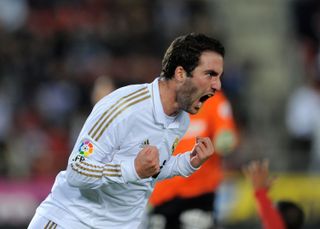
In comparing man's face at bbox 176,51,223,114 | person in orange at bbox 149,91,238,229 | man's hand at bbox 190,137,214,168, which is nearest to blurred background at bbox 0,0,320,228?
person in orange at bbox 149,91,238,229

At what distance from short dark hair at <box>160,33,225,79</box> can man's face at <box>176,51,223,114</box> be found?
1.1 inches

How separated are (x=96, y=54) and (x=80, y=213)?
9.51 m

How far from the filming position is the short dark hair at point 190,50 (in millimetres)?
5027

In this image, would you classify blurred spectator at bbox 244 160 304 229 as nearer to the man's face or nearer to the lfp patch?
the man's face

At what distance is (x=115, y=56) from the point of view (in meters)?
14.6

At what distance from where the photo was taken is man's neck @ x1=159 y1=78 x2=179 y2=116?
517 centimetres

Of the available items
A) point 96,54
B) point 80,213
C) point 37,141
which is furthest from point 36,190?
point 80,213

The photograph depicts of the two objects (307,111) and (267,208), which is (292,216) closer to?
(267,208)

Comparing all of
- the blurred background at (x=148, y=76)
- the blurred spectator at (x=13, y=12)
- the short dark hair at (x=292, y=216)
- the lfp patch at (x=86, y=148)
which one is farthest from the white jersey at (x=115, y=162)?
the blurred spectator at (x=13, y=12)

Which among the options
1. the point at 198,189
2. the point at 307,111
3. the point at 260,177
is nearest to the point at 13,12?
the point at 307,111

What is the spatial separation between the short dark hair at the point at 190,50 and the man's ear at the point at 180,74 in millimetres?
20

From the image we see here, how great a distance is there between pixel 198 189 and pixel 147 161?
2.85m

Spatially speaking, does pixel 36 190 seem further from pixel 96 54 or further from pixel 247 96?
pixel 247 96

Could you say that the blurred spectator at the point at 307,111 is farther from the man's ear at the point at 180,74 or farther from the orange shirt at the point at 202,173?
the man's ear at the point at 180,74
